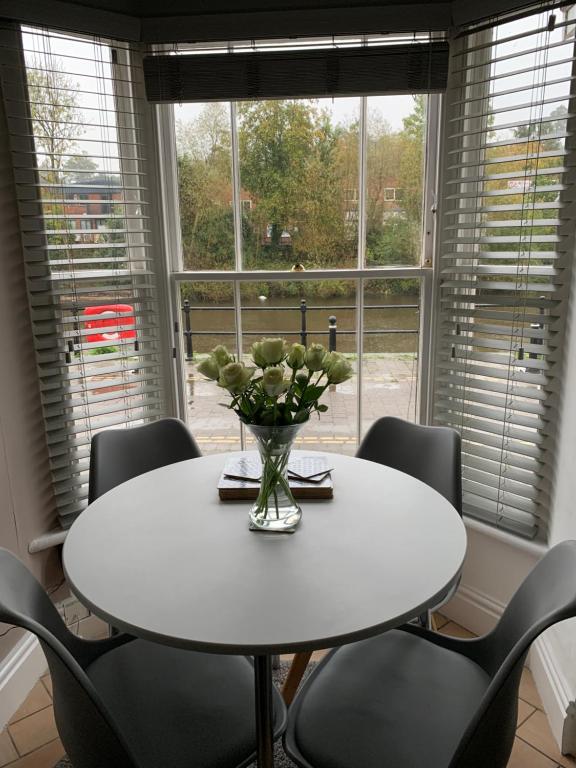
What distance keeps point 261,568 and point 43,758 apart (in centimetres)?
117

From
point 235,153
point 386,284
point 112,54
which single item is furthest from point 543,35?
point 112,54

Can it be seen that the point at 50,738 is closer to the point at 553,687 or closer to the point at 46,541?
the point at 46,541

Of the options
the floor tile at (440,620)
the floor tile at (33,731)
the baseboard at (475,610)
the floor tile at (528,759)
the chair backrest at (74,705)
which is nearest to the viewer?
the chair backrest at (74,705)

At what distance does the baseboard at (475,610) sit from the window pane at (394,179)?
1.39 m

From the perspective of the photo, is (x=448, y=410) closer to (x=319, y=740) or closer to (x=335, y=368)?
(x=335, y=368)

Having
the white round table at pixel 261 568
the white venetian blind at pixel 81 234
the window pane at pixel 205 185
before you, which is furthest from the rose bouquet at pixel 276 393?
the window pane at pixel 205 185

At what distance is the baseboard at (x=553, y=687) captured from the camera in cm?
173

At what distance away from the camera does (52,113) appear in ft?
6.79

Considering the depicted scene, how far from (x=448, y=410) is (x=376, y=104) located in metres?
1.27

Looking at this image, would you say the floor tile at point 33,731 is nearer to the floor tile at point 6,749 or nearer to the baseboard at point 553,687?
the floor tile at point 6,749

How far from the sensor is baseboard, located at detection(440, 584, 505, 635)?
7.32ft

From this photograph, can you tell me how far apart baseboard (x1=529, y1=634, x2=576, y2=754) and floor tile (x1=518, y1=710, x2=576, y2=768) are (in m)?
0.02

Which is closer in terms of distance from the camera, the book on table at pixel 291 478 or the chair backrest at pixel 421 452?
the book on table at pixel 291 478

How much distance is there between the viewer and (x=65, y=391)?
219 cm
